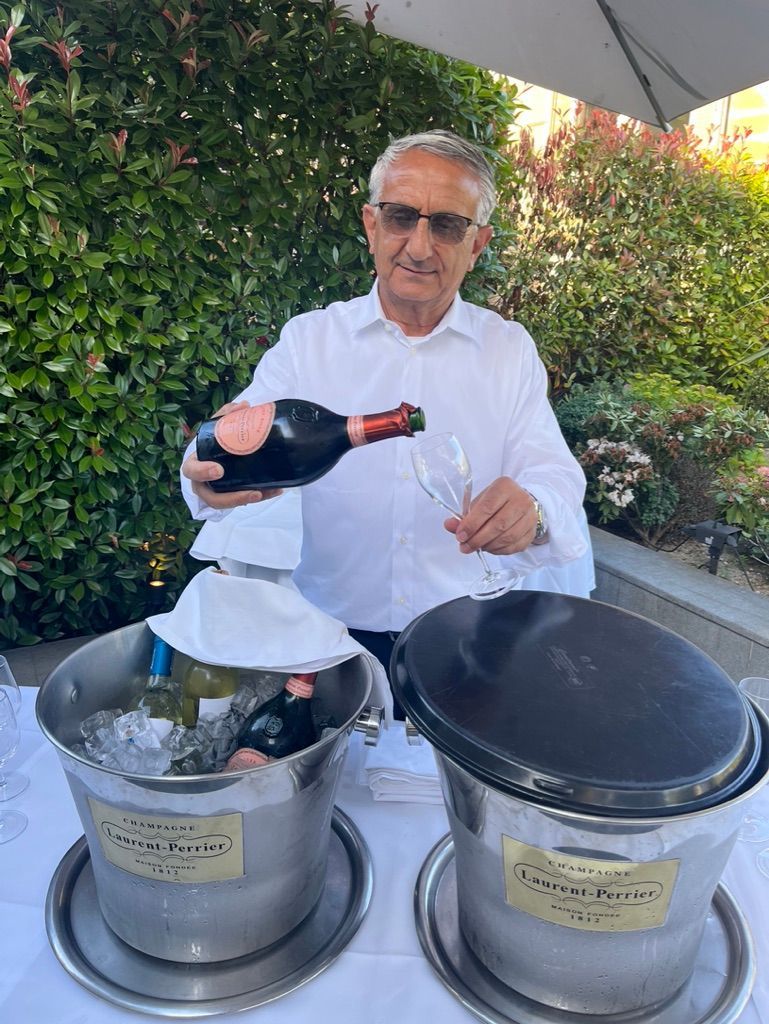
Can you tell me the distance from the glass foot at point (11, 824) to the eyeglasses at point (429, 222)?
1.50m

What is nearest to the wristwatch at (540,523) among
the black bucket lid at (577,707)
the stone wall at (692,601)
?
the black bucket lid at (577,707)

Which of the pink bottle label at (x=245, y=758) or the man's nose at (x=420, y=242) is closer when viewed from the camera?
the pink bottle label at (x=245, y=758)

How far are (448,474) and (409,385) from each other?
905 millimetres

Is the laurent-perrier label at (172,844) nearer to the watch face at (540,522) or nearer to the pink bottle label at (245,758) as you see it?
the pink bottle label at (245,758)

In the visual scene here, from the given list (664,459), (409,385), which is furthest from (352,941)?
(664,459)

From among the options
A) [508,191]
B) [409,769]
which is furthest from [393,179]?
[508,191]

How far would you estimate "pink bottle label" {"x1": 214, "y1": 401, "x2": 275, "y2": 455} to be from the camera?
112cm

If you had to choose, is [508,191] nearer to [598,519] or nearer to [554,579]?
[598,519]

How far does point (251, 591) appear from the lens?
0.98 meters

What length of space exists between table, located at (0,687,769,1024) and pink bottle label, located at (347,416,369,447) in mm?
558

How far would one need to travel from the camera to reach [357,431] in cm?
119

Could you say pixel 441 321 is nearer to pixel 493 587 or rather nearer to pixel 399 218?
pixel 399 218

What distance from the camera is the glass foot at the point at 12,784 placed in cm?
111

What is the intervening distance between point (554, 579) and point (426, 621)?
4.15ft
